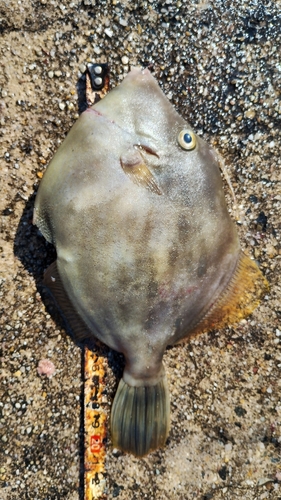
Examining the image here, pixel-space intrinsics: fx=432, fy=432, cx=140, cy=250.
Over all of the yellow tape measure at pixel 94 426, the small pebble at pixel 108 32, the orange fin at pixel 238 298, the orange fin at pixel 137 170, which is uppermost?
the small pebble at pixel 108 32

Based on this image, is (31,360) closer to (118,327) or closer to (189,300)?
(118,327)

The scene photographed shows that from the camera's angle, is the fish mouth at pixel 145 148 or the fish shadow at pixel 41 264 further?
the fish shadow at pixel 41 264

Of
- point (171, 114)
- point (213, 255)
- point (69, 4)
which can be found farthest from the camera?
point (69, 4)

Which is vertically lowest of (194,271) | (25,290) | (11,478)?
(11,478)

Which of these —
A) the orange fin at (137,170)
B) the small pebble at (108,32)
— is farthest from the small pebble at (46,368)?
the small pebble at (108,32)

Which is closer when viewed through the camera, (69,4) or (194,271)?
(194,271)

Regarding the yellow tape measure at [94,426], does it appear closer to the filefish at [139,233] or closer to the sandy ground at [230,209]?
Result: the sandy ground at [230,209]

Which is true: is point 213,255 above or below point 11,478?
above

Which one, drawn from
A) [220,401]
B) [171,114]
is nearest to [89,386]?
[220,401]
